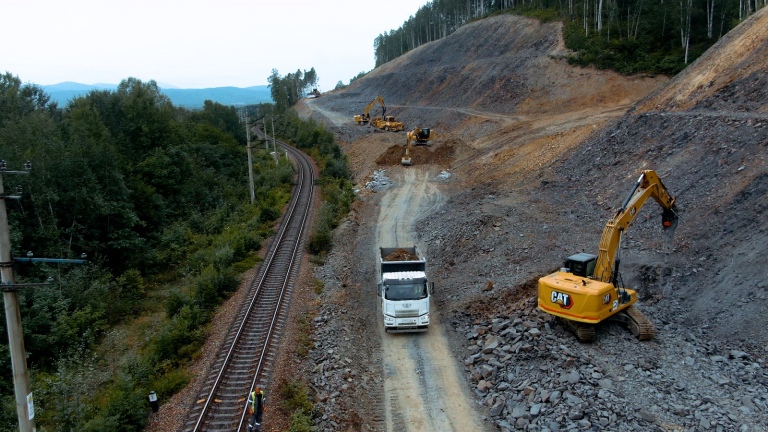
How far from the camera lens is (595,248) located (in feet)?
68.4

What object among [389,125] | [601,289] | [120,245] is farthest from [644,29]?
[120,245]

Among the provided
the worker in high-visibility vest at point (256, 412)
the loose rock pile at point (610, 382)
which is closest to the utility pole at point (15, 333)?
the worker in high-visibility vest at point (256, 412)

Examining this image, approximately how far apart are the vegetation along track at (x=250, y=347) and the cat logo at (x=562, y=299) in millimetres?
8626

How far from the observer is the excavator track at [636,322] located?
Answer: 14.5 meters

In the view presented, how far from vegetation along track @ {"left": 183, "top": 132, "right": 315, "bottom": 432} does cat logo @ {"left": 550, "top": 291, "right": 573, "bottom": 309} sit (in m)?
8.63

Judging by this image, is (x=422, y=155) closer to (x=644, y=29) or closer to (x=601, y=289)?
(x=644, y=29)

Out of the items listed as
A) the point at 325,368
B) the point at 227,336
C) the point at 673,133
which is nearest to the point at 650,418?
the point at 325,368

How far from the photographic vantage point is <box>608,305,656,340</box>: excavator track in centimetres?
1452

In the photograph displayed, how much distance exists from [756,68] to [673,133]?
18.8ft

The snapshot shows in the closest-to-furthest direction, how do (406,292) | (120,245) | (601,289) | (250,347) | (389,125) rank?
1. (601,289)
2. (250,347)
3. (406,292)
4. (120,245)
5. (389,125)

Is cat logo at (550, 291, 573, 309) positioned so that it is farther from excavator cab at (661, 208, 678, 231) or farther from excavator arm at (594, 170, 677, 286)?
excavator cab at (661, 208, 678, 231)

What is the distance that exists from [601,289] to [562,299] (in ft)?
3.54

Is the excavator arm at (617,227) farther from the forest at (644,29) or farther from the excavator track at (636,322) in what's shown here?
the forest at (644,29)

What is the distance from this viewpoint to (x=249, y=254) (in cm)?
2688
